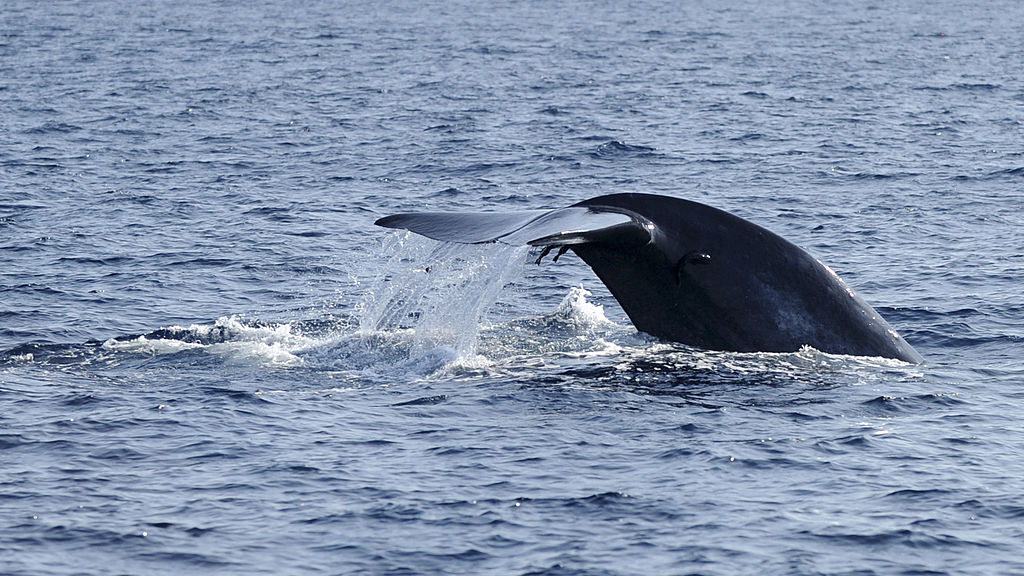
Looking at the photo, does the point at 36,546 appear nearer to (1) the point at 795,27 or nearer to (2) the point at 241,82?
(2) the point at 241,82

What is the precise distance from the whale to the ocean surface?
375 mm

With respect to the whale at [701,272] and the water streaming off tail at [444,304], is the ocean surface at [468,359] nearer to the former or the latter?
the water streaming off tail at [444,304]

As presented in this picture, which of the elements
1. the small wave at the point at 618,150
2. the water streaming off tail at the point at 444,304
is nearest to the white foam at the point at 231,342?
the water streaming off tail at the point at 444,304

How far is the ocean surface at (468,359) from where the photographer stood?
34.2ft

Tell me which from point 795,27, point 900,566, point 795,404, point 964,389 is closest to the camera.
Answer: point 900,566

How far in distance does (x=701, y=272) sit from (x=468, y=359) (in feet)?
9.63

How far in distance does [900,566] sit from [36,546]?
219 inches

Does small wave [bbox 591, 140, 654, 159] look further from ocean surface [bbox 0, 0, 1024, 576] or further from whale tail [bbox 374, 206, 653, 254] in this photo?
whale tail [bbox 374, 206, 653, 254]

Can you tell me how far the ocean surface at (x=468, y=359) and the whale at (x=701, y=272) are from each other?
1.23 feet

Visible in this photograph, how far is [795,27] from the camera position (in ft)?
233

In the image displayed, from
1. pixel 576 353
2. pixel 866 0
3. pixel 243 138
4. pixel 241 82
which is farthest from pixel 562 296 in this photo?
pixel 866 0

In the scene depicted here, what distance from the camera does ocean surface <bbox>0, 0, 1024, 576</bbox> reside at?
10438 millimetres

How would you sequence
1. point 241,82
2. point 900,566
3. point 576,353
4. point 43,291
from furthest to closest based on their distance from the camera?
1. point 241,82
2. point 43,291
3. point 576,353
4. point 900,566

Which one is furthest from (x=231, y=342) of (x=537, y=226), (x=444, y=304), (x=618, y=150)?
(x=618, y=150)
